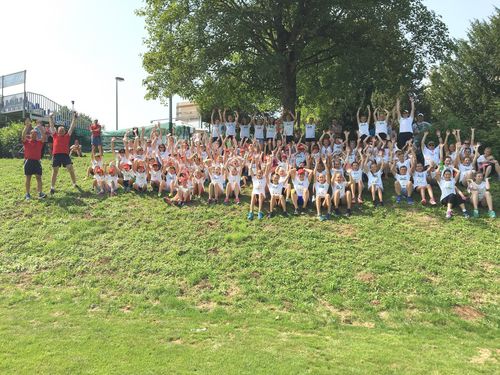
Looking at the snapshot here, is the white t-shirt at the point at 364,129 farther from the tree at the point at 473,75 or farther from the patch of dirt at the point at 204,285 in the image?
the tree at the point at 473,75

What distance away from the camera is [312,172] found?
12258mm

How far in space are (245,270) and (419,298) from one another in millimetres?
3321

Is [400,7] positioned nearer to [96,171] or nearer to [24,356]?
[96,171]

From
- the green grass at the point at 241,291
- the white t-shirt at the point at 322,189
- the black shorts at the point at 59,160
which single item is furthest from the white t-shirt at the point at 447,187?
the black shorts at the point at 59,160

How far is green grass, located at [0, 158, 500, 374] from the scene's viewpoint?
19.1 feet

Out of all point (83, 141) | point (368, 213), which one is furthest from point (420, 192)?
point (83, 141)

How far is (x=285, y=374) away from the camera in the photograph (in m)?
5.31

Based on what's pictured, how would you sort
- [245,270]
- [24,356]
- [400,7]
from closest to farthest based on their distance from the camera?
[24,356] < [245,270] < [400,7]

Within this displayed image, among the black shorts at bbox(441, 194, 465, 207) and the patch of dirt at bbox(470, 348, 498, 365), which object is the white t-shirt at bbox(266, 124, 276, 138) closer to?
the black shorts at bbox(441, 194, 465, 207)

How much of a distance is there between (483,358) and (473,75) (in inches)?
1104

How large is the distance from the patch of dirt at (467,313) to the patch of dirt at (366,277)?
1515 mm

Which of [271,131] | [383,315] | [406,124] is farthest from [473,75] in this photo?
[383,315]

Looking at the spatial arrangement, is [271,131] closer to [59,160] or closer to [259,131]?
[259,131]

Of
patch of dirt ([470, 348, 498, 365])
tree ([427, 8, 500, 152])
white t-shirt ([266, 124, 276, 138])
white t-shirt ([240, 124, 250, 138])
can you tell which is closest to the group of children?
white t-shirt ([266, 124, 276, 138])
